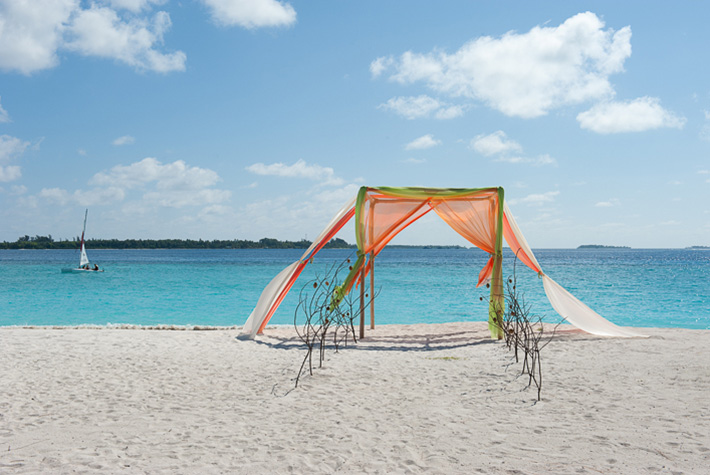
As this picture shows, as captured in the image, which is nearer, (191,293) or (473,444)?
(473,444)

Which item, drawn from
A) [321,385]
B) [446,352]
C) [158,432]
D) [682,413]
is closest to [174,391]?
[158,432]

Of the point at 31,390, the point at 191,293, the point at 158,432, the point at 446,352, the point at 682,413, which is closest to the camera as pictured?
the point at 158,432

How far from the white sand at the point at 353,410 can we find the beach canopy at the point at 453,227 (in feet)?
2.26

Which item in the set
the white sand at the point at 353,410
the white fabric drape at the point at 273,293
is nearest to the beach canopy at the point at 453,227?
the white fabric drape at the point at 273,293

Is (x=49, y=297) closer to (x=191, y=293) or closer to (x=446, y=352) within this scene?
(x=191, y=293)

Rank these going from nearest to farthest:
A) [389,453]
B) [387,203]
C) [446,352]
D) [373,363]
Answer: [389,453] → [373,363] → [446,352] → [387,203]

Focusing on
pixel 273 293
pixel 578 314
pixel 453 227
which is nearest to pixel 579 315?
pixel 578 314

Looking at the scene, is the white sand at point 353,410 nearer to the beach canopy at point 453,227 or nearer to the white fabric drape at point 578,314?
the white fabric drape at point 578,314

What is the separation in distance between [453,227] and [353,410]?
461cm

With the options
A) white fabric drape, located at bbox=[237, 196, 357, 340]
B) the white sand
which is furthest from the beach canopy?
the white sand

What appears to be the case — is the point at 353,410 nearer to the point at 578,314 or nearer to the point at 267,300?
the point at 267,300

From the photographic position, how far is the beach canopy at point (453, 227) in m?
7.65

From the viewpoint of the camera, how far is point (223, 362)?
6133 mm

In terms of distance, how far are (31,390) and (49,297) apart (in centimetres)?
1468
